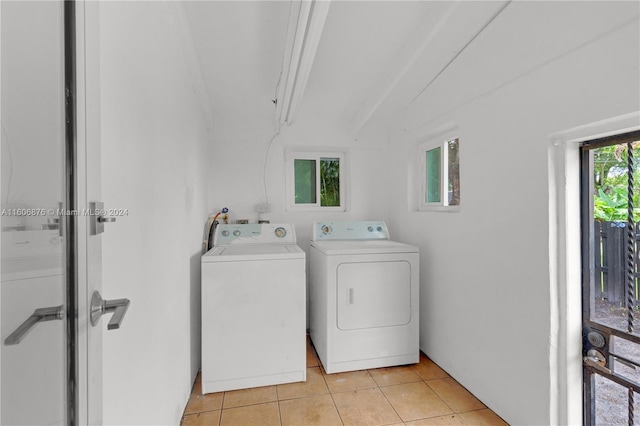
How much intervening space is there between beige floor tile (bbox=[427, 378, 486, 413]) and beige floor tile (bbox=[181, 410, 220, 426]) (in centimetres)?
142

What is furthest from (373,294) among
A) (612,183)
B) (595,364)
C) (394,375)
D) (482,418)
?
(612,183)

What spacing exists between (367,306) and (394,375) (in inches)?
21.1

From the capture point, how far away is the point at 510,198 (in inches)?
59.6

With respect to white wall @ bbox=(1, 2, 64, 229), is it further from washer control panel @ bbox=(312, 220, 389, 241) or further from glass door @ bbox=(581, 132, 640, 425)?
washer control panel @ bbox=(312, 220, 389, 241)

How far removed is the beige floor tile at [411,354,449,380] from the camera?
2018mm

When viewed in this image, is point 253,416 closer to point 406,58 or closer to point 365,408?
point 365,408

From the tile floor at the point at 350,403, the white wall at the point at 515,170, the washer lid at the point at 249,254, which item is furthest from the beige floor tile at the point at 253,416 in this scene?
the white wall at the point at 515,170

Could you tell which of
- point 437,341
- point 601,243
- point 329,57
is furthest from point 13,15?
point 437,341

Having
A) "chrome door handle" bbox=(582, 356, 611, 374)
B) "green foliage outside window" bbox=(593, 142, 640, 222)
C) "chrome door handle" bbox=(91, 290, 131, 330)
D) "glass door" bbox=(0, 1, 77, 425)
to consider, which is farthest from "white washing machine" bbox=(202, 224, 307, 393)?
"green foliage outside window" bbox=(593, 142, 640, 222)

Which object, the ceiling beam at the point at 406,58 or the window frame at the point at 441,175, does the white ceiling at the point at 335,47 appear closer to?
the ceiling beam at the point at 406,58

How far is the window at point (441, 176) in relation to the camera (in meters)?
2.19

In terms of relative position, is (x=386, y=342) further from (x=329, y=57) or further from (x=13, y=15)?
(x=13, y=15)

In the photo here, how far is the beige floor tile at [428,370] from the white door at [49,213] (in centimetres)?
204

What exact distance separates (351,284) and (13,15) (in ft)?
6.48
